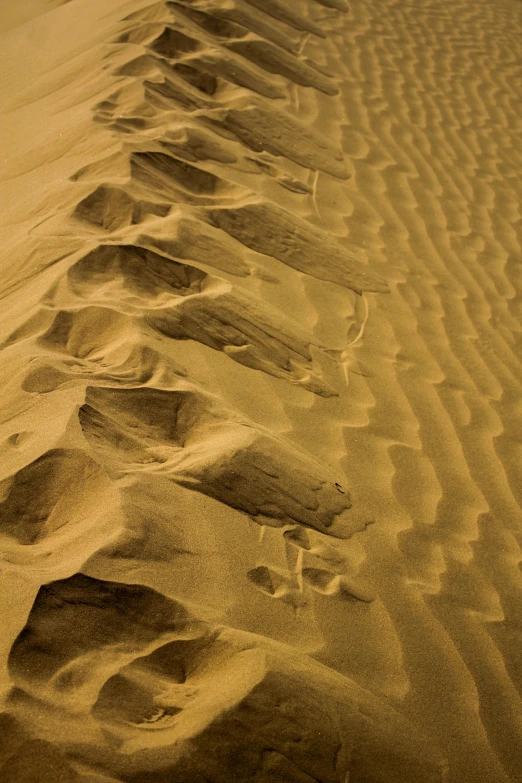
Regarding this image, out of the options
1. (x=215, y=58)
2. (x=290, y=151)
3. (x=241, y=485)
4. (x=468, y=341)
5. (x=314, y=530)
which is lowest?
(x=468, y=341)

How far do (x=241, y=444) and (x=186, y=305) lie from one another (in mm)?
819

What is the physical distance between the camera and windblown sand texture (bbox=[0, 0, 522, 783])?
5.38ft

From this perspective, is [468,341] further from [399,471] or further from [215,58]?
[215,58]

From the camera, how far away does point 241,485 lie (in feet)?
7.13

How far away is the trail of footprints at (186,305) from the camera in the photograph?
2.12 m

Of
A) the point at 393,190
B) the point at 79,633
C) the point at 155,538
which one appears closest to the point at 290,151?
the point at 393,190

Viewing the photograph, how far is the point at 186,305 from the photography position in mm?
2877

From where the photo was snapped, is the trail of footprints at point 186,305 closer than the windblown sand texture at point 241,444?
No

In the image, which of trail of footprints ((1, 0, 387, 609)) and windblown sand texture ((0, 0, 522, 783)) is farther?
trail of footprints ((1, 0, 387, 609))

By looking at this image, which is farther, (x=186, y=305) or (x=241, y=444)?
(x=186, y=305)

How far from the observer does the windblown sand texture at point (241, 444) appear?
1.64m

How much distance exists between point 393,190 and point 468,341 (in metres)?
1.77

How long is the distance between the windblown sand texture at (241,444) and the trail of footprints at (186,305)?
0.04ft

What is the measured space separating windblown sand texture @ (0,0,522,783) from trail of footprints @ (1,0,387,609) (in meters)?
0.01
